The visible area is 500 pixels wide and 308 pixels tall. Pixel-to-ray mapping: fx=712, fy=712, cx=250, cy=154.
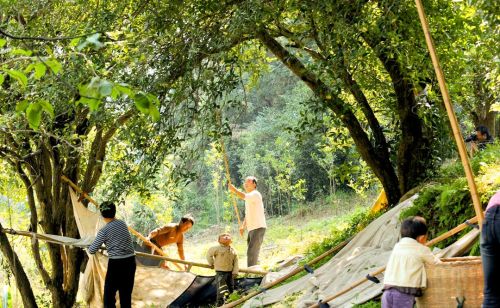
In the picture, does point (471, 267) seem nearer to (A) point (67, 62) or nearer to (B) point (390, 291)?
(B) point (390, 291)

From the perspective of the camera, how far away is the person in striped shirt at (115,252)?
6.61 metres

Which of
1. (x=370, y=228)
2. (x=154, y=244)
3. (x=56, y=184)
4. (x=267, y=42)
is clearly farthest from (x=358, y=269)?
(x=56, y=184)

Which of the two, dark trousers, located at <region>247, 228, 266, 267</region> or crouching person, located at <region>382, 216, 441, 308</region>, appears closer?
crouching person, located at <region>382, 216, 441, 308</region>

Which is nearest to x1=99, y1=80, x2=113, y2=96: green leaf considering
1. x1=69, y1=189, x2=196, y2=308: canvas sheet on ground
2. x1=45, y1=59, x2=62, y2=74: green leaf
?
x1=45, y1=59, x2=62, y2=74: green leaf

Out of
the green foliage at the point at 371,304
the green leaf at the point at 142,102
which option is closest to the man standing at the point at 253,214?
the green foliage at the point at 371,304

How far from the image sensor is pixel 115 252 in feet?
21.7

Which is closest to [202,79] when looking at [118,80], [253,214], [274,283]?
[118,80]

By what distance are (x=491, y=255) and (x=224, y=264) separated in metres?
4.80

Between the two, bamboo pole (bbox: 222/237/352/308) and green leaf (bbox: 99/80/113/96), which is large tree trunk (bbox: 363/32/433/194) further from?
green leaf (bbox: 99/80/113/96)

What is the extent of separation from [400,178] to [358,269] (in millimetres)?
2031

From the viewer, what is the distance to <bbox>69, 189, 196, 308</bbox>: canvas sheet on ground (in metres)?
7.41

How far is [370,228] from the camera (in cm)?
625

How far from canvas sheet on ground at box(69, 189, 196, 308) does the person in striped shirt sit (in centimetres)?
65

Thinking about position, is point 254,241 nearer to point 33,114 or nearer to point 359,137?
point 359,137
